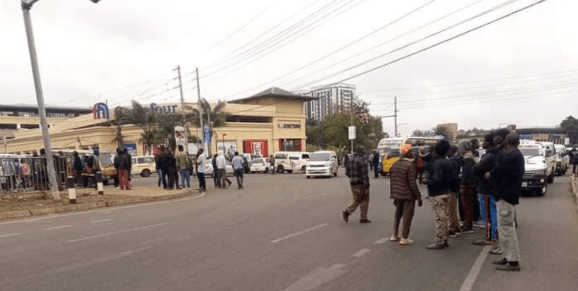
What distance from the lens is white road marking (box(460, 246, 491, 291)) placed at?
209 inches

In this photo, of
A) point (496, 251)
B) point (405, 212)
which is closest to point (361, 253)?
point (405, 212)

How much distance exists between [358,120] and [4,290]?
199 feet

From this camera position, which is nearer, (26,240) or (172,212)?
(26,240)

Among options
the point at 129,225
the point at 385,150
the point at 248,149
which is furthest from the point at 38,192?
the point at 248,149

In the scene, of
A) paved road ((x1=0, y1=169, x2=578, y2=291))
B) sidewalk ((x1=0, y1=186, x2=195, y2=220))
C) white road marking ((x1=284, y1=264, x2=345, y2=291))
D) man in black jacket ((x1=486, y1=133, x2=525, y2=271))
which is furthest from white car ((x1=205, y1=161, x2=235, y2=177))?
man in black jacket ((x1=486, y1=133, x2=525, y2=271))

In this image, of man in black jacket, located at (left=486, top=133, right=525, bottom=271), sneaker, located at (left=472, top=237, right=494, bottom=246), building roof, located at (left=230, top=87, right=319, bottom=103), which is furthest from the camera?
building roof, located at (left=230, top=87, right=319, bottom=103)

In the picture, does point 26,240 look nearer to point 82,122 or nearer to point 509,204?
point 509,204

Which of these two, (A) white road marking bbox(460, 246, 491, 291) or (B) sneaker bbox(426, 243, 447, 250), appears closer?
(A) white road marking bbox(460, 246, 491, 291)

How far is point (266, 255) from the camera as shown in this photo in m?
7.07

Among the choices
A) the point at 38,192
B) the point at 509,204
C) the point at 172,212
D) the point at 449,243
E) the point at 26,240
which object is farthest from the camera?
the point at 38,192

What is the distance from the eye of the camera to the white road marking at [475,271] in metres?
5.32

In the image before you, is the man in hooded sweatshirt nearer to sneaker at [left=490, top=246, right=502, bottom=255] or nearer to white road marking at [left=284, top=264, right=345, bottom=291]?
sneaker at [left=490, top=246, right=502, bottom=255]

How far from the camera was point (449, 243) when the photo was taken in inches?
307

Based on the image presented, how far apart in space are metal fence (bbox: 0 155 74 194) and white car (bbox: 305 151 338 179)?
15493 mm
